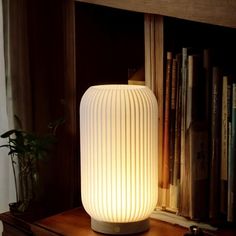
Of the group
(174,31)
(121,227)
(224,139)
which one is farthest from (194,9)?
(121,227)

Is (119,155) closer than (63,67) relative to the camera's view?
Yes

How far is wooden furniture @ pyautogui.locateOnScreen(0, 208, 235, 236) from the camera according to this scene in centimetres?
113

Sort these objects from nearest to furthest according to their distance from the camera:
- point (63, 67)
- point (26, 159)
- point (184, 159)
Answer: point (184, 159) < point (26, 159) < point (63, 67)

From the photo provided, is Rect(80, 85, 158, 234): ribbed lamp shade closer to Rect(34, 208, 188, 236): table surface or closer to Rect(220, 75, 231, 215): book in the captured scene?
Rect(34, 208, 188, 236): table surface

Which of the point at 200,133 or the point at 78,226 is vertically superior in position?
the point at 200,133

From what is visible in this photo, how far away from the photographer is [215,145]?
1.10 metres

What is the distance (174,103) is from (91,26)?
40 centimetres

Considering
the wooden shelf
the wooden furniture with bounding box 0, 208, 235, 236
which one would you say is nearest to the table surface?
the wooden furniture with bounding box 0, 208, 235, 236

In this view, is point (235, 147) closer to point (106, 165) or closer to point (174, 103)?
point (174, 103)

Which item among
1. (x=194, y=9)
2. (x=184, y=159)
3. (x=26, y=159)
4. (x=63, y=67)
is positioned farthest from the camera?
(x=63, y=67)

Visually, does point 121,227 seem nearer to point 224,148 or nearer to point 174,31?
point 224,148

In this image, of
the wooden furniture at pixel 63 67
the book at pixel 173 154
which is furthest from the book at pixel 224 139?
the wooden furniture at pixel 63 67

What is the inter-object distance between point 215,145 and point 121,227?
291 millimetres

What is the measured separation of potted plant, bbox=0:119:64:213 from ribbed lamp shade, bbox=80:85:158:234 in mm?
231
